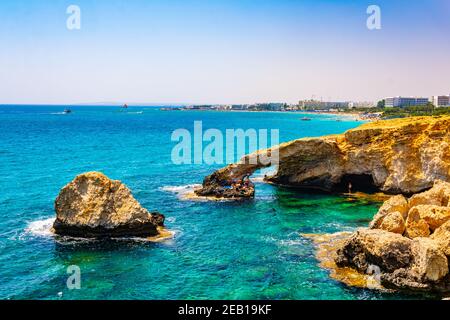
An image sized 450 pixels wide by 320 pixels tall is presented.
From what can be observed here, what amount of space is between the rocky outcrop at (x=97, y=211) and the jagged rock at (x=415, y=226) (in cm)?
1807

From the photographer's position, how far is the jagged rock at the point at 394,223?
2897cm

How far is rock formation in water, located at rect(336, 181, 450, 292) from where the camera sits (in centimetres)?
2441

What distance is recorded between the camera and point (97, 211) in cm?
3316

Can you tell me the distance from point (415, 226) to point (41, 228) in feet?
90.2

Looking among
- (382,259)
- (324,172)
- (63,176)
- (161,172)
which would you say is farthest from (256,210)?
(63,176)

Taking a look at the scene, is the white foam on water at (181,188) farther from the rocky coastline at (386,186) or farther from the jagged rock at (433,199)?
the jagged rock at (433,199)

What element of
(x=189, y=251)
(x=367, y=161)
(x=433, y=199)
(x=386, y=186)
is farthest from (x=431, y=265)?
(x=367, y=161)

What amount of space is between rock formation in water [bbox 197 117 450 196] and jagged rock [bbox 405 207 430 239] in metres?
17.2

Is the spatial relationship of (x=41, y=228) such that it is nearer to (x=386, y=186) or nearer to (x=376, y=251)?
(x=376, y=251)

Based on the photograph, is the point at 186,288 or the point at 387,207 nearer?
Answer: the point at 186,288

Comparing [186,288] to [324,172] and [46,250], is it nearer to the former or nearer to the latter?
[46,250]

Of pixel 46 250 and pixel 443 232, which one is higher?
pixel 443 232

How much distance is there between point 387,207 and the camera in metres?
31.4
